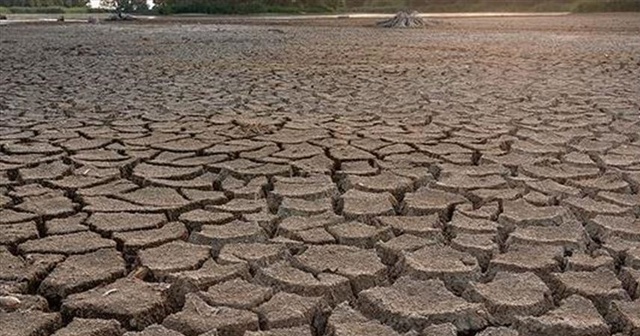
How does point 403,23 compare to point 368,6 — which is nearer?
point 403,23

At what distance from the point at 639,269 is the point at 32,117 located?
13.0 ft

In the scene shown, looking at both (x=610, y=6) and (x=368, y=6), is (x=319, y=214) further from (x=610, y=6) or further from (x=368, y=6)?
(x=368, y=6)

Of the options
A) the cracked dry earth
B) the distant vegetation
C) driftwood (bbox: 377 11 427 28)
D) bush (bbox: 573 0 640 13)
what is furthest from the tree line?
the cracked dry earth

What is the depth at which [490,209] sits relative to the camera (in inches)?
114

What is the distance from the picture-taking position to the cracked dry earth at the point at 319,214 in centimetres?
201

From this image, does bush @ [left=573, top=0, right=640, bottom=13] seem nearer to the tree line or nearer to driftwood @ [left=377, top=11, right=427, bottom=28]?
driftwood @ [left=377, top=11, right=427, bottom=28]

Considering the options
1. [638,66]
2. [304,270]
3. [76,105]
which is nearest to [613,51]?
[638,66]

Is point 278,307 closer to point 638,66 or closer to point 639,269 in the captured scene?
point 639,269

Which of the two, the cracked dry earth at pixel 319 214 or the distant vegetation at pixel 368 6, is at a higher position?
the cracked dry earth at pixel 319 214

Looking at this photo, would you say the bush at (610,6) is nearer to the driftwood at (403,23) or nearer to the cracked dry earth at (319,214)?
the driftwood at (403,23)

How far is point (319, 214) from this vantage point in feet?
9.35

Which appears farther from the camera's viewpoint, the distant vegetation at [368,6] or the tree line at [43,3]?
the tree line at [43,3]

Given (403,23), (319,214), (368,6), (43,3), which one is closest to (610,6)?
(368,6)

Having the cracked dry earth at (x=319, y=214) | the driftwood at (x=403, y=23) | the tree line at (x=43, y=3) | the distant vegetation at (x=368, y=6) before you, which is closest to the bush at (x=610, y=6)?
the distant vegetation at (x=368, y=6)
